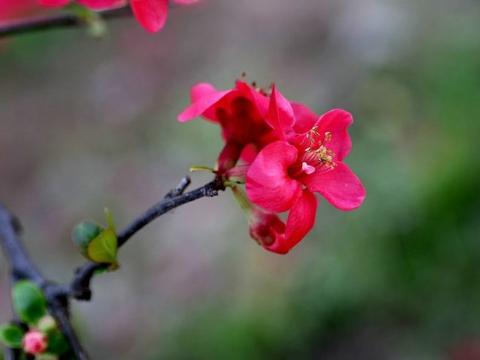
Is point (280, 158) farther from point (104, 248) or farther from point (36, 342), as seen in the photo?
point (36, 342)

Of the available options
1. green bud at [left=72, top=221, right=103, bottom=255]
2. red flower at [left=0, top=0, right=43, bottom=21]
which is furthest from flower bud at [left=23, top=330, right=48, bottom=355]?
red flower at [left=0, top=0, right=43, bottom=21]

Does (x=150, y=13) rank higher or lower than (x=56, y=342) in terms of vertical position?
higher

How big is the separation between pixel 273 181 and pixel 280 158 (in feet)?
0.15

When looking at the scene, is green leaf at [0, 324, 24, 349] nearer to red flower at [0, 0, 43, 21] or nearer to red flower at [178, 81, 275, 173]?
red flower at [178, 81, 275, 173]

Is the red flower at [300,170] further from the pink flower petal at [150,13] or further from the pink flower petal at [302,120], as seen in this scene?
the pink flower petal at [150,13]

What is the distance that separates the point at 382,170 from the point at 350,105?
542 millimetres

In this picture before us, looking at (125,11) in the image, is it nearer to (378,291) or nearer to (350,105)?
(378,291)

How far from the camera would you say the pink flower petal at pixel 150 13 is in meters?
0.92

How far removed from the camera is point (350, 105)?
3125mm

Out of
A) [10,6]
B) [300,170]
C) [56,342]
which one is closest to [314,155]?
[300,170]

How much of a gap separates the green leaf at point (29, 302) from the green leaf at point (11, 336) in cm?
2

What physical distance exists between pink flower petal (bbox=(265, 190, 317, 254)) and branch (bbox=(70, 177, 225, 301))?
3.8 inches

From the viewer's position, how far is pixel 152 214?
796 millimetres

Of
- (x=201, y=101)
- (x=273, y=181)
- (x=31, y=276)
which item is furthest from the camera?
(x=31, y=276)
